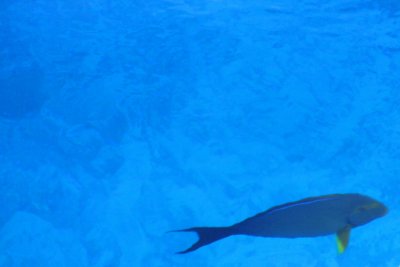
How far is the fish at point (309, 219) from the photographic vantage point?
111cm

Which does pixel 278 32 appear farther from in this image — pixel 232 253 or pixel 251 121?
pixel 232 253

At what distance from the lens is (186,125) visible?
5.54 feet

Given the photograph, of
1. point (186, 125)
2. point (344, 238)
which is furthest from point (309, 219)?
point (186, 125)

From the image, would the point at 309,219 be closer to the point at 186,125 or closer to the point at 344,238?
the point at 344,238

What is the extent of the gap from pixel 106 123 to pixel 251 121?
2.08ft

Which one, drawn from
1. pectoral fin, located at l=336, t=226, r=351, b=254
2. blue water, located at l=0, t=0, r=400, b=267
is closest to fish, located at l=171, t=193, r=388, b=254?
pectoral fin, located at l=336, t=226, r=351, b=254

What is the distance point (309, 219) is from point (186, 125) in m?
0.73

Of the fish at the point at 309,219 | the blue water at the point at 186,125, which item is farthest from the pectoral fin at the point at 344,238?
the blue water at the point at 186,125

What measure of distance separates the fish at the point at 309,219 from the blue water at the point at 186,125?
24cm

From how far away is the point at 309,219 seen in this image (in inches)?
44.5

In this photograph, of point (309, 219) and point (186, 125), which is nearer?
point (309, 219)

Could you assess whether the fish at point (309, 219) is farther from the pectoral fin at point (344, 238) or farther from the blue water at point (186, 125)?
the blue water at point (186, 125)

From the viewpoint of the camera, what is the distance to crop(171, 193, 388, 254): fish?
1106mm

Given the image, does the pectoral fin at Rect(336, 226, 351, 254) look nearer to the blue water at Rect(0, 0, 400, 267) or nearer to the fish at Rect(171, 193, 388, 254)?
the fish at Rect(171, 193, 388, 254)
